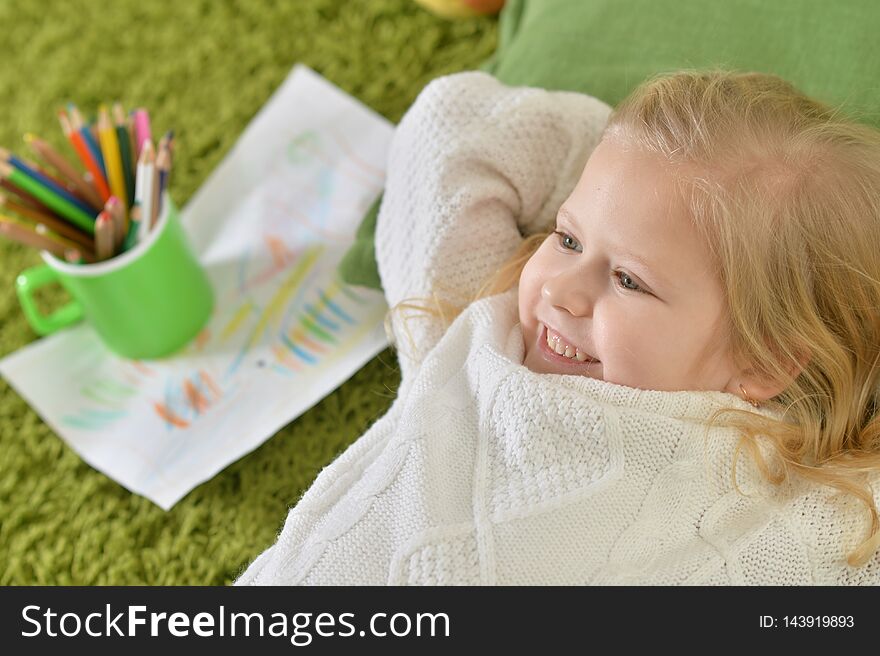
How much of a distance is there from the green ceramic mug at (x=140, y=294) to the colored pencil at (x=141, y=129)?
0.06 metres

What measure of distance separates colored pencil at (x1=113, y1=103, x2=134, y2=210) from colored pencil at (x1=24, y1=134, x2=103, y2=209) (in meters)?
0.03

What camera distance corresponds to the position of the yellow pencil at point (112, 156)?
99cm

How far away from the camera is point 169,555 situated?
36.8 inches

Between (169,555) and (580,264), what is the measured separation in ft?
1.58

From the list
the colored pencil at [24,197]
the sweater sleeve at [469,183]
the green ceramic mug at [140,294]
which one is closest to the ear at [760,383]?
the sweater sleeve at [469,183]

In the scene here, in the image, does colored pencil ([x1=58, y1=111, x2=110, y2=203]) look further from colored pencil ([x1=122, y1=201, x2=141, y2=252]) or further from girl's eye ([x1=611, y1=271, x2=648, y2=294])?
girl's eye ([x1=611, y1=271, x2=648, y2=294])

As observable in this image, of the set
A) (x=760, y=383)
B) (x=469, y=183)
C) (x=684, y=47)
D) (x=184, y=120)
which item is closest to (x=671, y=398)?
(x=760, y=383)

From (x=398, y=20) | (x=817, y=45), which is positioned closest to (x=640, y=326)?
(x=817, y=45)

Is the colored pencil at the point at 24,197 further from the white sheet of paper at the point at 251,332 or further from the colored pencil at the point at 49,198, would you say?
the white sheet of paper at the point at 251,332

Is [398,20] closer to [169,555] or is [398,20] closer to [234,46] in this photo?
[234,46]

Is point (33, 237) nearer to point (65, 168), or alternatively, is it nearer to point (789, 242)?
point (65, 168)

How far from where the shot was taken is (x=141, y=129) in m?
1.00

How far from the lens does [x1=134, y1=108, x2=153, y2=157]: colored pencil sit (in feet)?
3.28

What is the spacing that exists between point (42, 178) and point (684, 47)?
0.62 m
